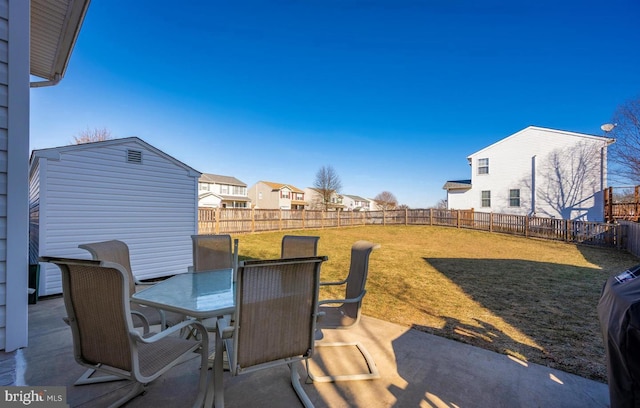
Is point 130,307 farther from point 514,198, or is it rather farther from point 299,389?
point 514,198

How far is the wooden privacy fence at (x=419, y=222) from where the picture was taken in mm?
10211

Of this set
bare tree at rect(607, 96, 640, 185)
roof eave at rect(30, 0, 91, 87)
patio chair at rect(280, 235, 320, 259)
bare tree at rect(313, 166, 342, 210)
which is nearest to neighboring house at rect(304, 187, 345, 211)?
bare tree at rect(313, 166, 342, 210)

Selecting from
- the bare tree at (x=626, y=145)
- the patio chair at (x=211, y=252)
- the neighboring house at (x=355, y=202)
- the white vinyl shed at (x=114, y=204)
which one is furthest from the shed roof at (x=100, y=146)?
the neighboring house at (x=355, y=202)

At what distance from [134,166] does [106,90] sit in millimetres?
6701

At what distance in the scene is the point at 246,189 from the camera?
3669 cm

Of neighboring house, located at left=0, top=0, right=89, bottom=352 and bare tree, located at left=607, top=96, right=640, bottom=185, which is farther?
bare tree, located at left=607, top=96, right=640, bottom=185

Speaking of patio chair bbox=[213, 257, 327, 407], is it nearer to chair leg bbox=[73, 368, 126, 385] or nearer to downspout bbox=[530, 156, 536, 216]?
chair leg bbox=[73, 368, 126, 385]

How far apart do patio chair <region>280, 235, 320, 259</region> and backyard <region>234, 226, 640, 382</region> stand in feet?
4.56

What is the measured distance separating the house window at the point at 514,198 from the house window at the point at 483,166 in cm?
167

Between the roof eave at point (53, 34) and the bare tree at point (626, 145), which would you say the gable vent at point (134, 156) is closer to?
the roof eave at point (53, 34)

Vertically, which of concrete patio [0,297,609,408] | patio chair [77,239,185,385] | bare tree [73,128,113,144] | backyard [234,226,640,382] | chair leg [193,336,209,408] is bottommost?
backyard [234,226,640,382]

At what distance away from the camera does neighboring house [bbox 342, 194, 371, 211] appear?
48.9 metres

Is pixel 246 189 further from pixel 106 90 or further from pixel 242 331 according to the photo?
pixel 242 331

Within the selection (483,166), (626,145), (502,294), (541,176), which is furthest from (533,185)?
(502,294)
